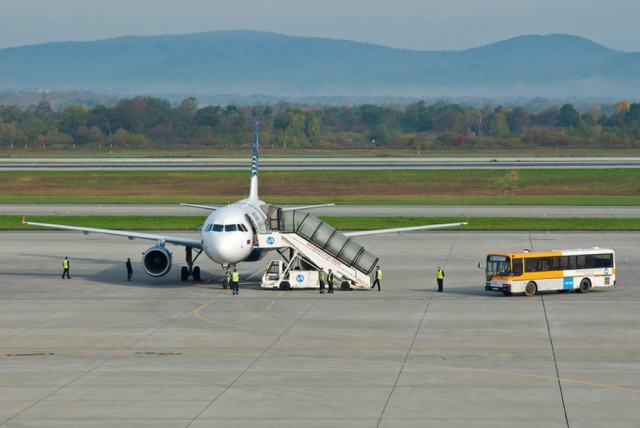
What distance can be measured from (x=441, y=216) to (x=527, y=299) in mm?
42051

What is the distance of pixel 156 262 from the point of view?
2373 inches

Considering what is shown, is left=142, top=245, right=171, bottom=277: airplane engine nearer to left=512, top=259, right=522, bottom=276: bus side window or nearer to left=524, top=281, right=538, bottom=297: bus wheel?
left=512, top=259, right=522, bottom=276: bus side window

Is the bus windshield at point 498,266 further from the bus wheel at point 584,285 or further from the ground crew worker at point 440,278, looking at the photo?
the bus wheel at point 584,285

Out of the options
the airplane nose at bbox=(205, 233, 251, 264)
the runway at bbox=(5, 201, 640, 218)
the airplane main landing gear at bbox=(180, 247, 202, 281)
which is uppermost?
the airplane nose at bbox=(205, 233, 251, 264)

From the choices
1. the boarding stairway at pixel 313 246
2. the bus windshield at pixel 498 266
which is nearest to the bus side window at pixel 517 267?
the bus windshield at pixel 498 266

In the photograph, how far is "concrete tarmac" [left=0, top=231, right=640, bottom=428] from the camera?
105ft

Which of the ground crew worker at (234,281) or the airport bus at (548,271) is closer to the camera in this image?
the airport bus at (548,271)

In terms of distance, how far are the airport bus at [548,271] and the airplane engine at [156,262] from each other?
17.8 m

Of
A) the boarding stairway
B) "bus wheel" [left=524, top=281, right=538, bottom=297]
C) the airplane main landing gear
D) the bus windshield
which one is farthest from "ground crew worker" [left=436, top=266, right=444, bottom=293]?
the airplane main landing gear

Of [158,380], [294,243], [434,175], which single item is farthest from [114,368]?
[434,175]

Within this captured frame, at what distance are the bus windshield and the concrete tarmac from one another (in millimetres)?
1306

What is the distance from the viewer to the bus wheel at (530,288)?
55.6 metres

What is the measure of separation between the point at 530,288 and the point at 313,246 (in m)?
Answer: 11.8

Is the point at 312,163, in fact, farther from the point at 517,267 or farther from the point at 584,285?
the point at 517,267
